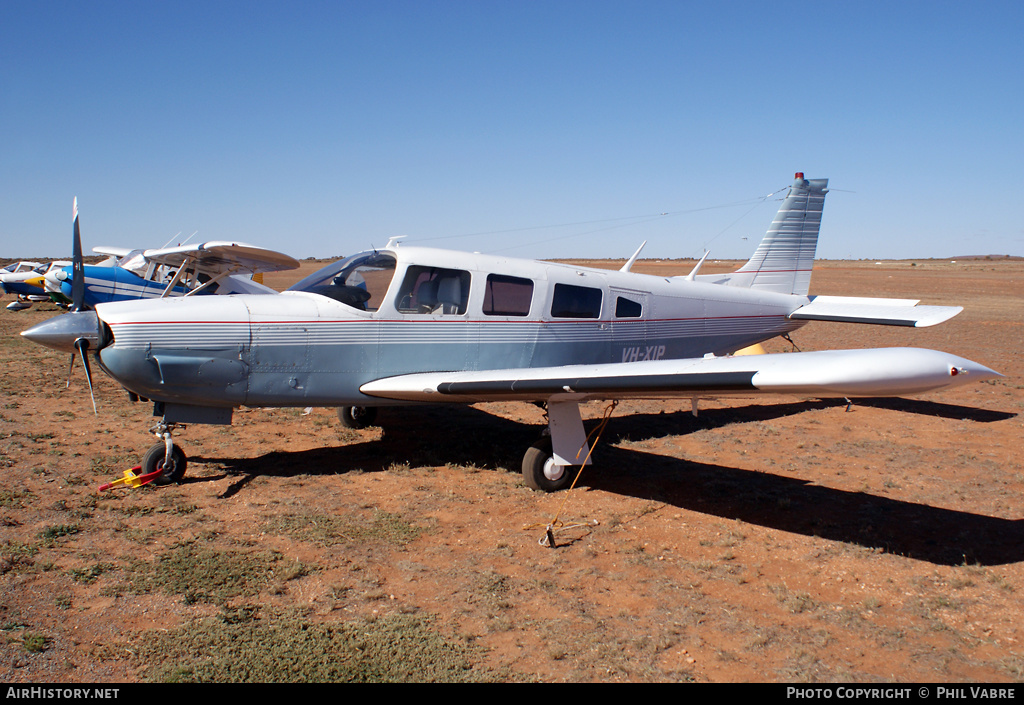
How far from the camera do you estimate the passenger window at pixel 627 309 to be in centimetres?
841

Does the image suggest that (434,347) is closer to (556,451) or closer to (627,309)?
(556,451)

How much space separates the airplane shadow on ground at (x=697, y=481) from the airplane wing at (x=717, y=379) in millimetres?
1611

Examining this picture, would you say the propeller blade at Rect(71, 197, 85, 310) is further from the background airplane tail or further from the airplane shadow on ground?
the background airplane tail

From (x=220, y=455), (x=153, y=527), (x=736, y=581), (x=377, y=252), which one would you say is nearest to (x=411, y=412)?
(x=220, y=455)

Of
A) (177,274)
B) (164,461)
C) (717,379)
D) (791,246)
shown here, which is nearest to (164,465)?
(164,461)

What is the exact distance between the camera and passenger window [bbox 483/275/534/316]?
7.44 m

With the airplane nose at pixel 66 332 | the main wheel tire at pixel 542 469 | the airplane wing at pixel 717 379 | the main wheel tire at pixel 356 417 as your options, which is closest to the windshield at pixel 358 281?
the airplane wing at pixel 717 379

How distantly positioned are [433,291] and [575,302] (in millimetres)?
1934

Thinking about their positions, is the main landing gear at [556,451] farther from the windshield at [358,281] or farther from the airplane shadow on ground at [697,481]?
the windshield at [358,281]

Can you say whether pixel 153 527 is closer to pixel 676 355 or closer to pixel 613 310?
pixel 613 310

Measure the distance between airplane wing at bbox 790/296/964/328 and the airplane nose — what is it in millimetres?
9225

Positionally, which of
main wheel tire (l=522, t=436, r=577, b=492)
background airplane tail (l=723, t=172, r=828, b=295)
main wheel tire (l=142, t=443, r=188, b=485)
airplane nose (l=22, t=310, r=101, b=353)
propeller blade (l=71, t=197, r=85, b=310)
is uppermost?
background airplane tail (l=723, t=172, r=828, b=295)

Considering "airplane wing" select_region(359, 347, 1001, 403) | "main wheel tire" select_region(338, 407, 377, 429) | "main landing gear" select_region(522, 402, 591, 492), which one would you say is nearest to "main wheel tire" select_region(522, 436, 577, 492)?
"main landing gear" select_region(522, 402, 591, 492)

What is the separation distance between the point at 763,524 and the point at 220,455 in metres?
6.59
